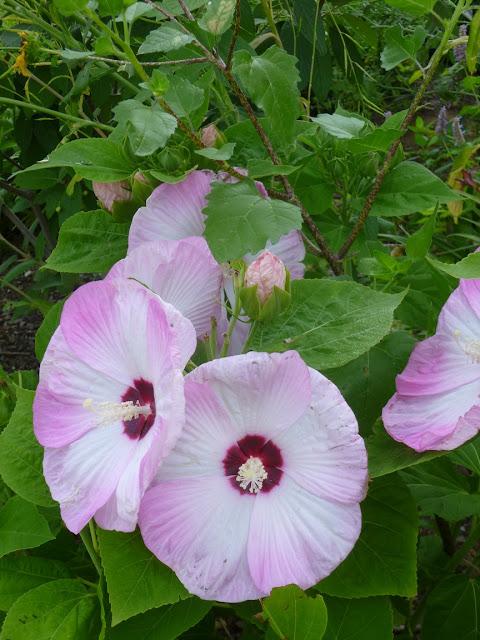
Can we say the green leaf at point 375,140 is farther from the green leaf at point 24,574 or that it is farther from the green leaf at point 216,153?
the green leaf at point 24,574

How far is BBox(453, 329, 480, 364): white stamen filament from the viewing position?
25.6 inches

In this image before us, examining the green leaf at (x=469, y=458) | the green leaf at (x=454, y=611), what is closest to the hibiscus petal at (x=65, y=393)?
the green leaf at (x=469, y=458)

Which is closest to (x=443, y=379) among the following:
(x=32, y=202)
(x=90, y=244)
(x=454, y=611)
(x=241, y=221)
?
(x=241, y=221)

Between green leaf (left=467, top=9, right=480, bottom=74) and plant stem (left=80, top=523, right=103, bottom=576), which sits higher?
green leaf (left=467, top=9, right=480, bottom=74)

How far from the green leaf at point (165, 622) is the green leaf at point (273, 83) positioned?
0.53 m

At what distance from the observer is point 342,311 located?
0.71 meters

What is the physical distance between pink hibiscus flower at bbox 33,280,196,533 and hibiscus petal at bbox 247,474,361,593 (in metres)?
0.12

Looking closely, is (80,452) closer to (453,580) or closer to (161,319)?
(161,319)

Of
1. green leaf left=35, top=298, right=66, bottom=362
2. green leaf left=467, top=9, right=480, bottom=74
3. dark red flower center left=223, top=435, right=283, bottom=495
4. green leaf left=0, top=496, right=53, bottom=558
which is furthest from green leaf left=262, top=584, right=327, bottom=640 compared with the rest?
green leaf left=467, top=9, right=480, bottom=74

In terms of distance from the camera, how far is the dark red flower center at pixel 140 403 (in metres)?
0.63

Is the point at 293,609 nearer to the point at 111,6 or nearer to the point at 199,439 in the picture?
the point at 199,439

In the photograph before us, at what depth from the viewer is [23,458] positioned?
734 mm

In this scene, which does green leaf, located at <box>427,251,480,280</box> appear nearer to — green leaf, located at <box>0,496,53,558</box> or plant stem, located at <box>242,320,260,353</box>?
plant stem, located at <box>242,320,260,353</box>

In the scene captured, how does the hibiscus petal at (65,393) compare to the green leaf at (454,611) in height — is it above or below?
above
